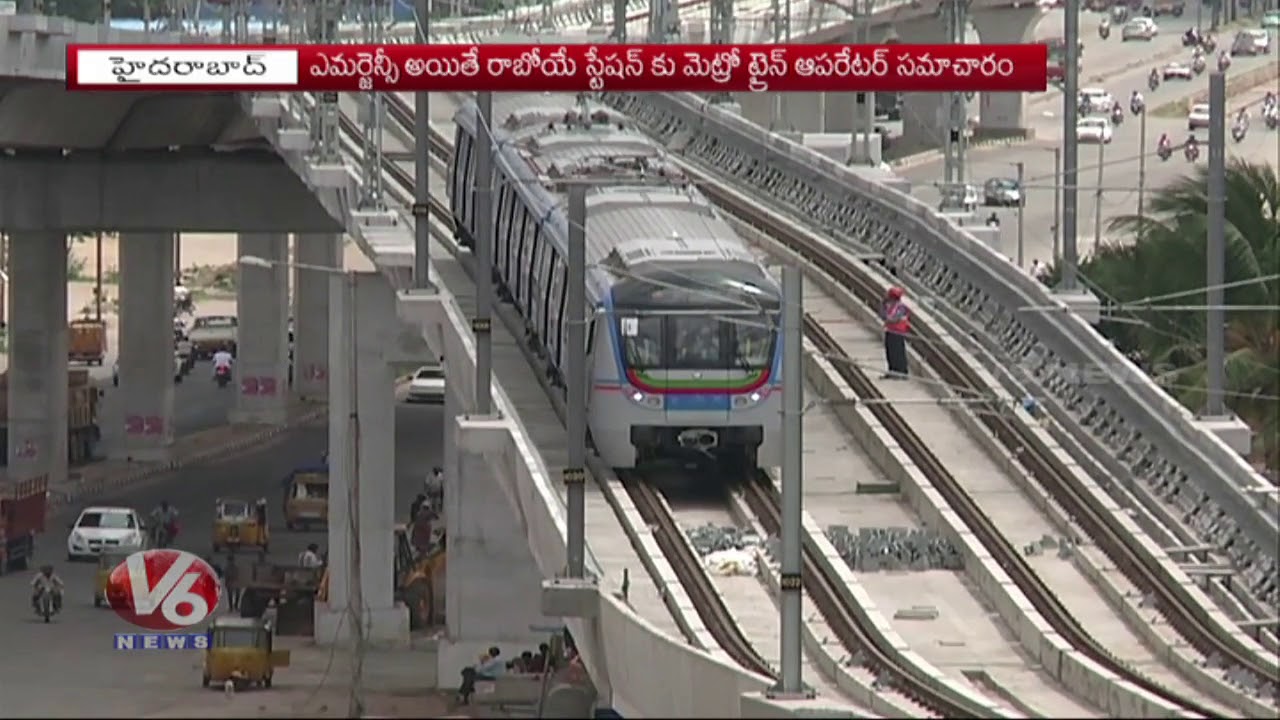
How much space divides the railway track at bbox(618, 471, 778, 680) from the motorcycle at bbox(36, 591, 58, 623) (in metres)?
A: 25.1

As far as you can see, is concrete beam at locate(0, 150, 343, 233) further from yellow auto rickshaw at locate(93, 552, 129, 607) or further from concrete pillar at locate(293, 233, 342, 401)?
concrete pillar at locate(293, 233, 342, 401)

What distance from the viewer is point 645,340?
48125 mm

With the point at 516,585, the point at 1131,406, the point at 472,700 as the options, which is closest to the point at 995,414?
the point at 1131,406

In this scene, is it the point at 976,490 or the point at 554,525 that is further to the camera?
the point at 976,490

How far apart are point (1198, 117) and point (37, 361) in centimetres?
3529

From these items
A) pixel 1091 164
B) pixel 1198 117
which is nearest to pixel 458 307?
pixel 1198 117

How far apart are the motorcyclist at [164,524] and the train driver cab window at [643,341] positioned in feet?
116

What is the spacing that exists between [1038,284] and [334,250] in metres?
61.9

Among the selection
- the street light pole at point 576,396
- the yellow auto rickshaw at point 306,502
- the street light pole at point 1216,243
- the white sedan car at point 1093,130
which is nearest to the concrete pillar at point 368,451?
the yellow auto rickshaw at point 306,502

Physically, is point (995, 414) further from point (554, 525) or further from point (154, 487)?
point (154, 487)

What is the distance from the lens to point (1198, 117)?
108 meters

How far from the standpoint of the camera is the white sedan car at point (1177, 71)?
124562 mm

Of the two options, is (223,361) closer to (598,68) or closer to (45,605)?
(45,605)

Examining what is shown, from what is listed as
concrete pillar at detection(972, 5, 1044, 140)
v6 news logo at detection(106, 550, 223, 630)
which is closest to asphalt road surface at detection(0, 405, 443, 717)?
v6 news logo at detection(106, 550, 223, 630)
